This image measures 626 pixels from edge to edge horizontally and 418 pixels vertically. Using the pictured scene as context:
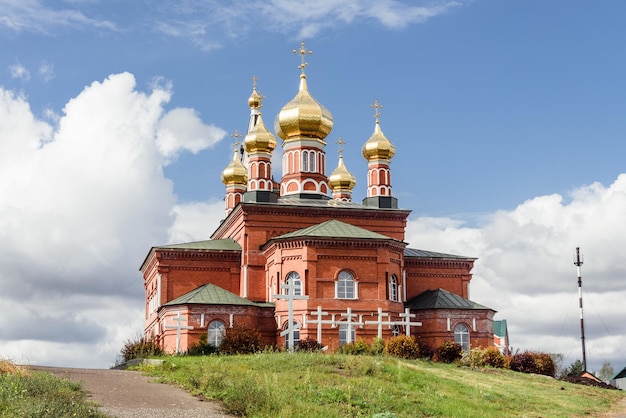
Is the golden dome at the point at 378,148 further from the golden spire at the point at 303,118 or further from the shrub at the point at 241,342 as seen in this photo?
the shrub at the point at 241,342

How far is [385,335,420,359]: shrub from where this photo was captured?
29188mm

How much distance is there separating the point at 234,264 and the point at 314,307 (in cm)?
619

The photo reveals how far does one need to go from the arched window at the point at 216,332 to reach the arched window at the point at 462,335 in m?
9.45

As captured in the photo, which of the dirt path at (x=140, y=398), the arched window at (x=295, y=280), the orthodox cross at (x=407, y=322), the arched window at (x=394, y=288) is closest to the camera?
the dirt path at (x=140, y=398)

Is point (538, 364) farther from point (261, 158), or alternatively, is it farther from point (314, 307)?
point (261, 158)

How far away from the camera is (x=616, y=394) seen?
25.9 m

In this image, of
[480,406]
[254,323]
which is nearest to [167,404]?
[480,406]

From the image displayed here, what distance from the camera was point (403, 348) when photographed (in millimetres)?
29281

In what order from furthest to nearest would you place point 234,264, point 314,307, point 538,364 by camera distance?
point 234,264 < point 314,307 < point 538,364

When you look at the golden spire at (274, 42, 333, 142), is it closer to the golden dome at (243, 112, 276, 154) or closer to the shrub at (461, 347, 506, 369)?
the golden dome at (243, 112, 276, 154)

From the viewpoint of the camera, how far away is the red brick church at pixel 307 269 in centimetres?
3306

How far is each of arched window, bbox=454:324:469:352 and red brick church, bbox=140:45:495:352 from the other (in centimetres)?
4

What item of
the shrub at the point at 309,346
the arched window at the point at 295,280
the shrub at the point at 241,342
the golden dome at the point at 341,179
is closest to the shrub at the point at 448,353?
the shrub at the point at 309,346

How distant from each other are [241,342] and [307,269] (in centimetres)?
444
